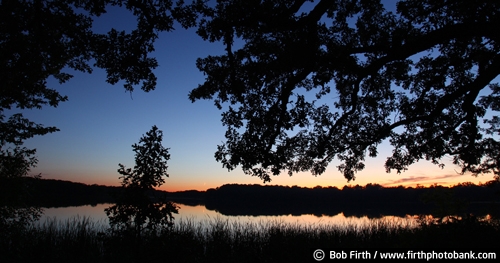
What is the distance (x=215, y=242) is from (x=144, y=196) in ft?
21.0

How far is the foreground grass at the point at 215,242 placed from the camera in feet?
18.5

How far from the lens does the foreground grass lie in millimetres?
5628

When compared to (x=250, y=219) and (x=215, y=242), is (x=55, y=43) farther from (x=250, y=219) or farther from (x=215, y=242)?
(x=250, y=219)

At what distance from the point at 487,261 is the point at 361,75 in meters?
5.03

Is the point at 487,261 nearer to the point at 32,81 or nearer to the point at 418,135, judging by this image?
the point at 418,135

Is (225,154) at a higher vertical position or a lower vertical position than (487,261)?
higher

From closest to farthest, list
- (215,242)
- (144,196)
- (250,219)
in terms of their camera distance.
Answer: (144,196)
(215,242)
(250,219)

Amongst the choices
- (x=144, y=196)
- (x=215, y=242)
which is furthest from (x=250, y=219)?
(x=144, y=196)

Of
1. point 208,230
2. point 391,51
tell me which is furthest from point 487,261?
point 208,230

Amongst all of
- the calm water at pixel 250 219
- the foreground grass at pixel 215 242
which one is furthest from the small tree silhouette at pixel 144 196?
the calm water at pixel 250 219

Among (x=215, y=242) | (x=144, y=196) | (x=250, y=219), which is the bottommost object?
(x=215, y=242)

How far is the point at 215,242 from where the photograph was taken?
11.1 meters

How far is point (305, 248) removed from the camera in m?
10.6

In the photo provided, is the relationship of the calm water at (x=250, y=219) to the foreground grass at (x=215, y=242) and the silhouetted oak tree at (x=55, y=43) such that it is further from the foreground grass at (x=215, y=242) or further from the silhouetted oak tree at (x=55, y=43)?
the silhouetted oak tree at (x=55, y=43)
